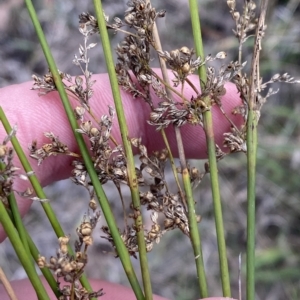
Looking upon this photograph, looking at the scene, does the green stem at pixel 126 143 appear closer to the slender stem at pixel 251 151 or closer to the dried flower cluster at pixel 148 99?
the dried flower cluster at pixel 148 99

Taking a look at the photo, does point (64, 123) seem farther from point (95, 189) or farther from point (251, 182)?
point (251, 182)

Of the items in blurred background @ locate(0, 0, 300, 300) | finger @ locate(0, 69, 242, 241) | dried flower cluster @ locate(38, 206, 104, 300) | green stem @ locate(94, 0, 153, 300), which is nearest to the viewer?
dried flower cluster @ locate(38, 206, 104, 300)

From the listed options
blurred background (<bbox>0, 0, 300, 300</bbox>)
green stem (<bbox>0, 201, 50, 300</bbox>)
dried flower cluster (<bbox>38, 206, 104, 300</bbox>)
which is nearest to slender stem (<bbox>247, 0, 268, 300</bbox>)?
dried flower cluster (<bbox>38, 206, 104, 300</bbox>)

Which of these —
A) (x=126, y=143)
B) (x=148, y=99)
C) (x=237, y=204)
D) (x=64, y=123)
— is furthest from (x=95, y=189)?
(x=237, y=204)

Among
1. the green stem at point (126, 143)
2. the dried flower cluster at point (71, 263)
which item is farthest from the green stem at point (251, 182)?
the dried flower cluster at point (71, 263)

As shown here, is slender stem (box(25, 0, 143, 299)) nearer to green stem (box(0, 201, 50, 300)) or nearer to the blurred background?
green stem (box(0, 201, 50, 300))

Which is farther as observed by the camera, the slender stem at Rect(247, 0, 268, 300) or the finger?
the finger

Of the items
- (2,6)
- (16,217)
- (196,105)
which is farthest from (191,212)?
(2,6)
